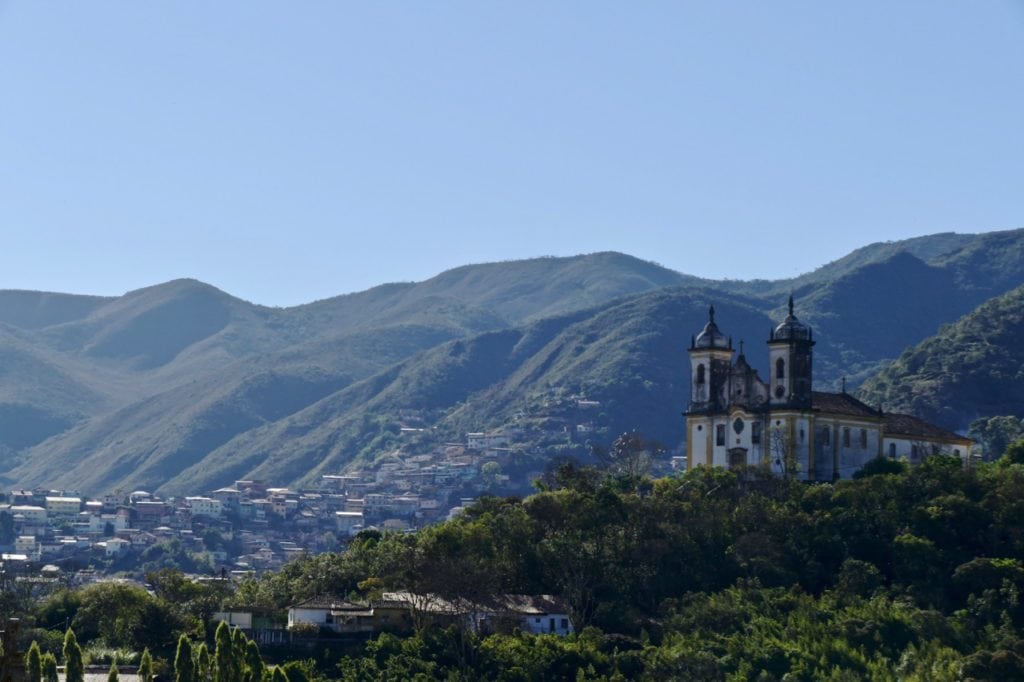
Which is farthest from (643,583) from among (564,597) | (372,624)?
(372,624)

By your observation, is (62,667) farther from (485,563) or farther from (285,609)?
(485,563)

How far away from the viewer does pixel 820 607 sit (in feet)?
260

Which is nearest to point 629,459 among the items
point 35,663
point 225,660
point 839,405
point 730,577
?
point 839,405

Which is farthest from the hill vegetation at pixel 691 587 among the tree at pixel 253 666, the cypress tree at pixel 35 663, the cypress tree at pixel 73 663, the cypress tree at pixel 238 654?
the cypress tree at pixel 35 663

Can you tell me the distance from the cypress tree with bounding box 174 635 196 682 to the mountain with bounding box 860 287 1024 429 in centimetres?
9627

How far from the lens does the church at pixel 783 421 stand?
3686 inches

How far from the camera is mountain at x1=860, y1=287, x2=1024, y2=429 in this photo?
159 meters

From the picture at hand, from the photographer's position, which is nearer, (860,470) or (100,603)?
(100,603)

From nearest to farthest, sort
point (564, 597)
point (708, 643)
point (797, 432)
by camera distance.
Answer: point (708, 643) → point (564, 597) → point (797, 432)

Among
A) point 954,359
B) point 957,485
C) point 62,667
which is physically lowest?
point 62,667

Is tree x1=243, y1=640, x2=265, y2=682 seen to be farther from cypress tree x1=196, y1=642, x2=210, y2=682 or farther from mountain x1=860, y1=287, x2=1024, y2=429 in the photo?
mountain x1=860, y1=287, x2=1024, y2=429

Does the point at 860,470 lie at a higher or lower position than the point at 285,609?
higher

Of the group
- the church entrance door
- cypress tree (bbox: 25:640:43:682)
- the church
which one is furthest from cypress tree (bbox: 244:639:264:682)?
the church entrance door

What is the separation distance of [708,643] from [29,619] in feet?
85.2
